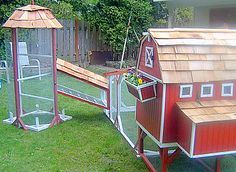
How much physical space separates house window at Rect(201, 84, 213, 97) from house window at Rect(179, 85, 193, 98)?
13 cm

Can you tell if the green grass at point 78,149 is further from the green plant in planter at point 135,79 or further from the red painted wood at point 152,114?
the green plant in planter at point 135,79

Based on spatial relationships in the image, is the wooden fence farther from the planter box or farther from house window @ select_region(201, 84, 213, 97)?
house window @ select_region(201, 84, 213, 97)

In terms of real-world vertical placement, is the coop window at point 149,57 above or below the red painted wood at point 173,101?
above

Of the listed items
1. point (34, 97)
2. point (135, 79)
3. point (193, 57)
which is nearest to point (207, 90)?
point (193, 57)

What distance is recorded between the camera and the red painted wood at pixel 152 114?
11.6 ft

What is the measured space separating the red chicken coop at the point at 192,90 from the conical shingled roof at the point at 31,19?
6.76 feet

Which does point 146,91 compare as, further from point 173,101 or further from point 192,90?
point 192,90

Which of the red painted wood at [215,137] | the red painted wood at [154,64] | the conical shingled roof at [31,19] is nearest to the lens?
the red painted wood at [215,137]

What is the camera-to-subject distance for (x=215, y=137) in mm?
3178

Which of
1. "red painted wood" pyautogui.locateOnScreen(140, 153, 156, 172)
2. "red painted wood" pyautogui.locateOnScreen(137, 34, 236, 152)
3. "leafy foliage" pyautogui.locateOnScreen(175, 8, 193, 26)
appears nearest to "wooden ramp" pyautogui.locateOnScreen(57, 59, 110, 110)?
"red painted wood" pyautogui.locateOnScreen(140, 153, 156, 172)

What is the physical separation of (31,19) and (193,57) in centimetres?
271

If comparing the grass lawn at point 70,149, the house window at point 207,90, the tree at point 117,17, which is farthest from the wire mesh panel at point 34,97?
the tree at point 117,17

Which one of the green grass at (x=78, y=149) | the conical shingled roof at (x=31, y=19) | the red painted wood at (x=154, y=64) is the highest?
the conical shingled roof at (x=31, y=19)

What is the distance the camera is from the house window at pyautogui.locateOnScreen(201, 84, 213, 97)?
349cm
